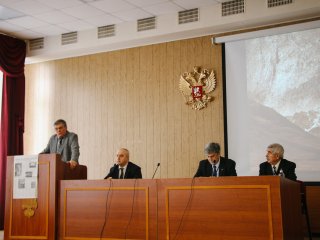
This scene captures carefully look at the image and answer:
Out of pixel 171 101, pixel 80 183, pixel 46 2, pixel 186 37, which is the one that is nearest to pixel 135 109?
pixel 171 101

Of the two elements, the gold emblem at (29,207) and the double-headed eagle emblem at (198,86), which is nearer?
the gold emblem at (29,207)

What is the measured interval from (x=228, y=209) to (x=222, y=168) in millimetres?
1363

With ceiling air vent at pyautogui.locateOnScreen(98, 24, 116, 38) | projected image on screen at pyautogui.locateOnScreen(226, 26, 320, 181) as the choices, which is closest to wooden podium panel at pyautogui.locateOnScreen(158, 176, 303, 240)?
projected image on screen at pyautogui.locateOnScreen(226, 26, 320, 181)

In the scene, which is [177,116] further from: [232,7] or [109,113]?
[232,7]

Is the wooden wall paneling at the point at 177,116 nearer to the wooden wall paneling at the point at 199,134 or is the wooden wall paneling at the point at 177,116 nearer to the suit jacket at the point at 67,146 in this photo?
the wooden wall paneling at the point at 199,134

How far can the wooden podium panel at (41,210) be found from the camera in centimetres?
529

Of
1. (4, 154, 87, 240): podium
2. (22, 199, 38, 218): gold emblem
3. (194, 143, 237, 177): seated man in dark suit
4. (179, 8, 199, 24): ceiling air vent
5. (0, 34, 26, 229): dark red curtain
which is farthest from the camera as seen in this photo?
(0, 34, 26, 229): dark red curtain

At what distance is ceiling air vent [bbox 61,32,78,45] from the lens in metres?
8.20

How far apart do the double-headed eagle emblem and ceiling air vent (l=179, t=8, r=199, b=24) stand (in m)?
0.74

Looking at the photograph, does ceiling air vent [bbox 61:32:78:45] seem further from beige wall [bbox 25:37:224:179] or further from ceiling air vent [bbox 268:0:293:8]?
ceiling air vent [bbox 268:0:293:8]

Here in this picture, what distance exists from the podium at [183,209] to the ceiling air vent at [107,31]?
10.9 ft

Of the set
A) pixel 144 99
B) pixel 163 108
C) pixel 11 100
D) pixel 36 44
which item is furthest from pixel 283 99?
pixel 11 100

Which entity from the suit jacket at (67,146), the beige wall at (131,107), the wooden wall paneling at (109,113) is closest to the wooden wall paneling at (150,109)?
the beige wall at (131,107)

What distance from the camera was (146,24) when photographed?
297 inches
